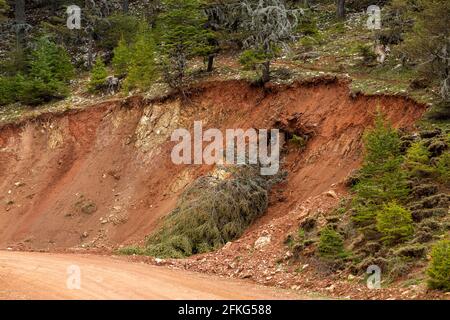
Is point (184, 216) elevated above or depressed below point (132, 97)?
below

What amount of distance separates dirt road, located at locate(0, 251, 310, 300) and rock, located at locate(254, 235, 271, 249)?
264cm

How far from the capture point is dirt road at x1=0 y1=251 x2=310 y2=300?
13.0m

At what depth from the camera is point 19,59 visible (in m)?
34.5

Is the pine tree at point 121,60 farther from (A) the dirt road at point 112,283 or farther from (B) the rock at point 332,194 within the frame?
(B) the rock at point 332,194

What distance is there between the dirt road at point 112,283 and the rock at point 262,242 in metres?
2.64

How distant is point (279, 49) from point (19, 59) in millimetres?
16314

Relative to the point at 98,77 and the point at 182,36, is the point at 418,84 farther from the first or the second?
the point at 98,77

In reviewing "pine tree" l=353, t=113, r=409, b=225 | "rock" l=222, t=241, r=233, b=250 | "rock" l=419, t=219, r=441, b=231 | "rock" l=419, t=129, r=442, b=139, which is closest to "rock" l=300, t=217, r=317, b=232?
"pine tree" l=353, t=113, r=409, b=225

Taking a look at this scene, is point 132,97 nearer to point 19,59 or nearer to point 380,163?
point 19,59

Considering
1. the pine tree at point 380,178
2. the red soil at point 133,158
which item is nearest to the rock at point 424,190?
the pine tree at point 380,178

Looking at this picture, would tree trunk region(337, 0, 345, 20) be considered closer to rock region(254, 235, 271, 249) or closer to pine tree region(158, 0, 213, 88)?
pine tree region(158, 0, 213, 88)

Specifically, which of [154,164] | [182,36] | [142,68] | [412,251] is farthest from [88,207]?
[412,251]

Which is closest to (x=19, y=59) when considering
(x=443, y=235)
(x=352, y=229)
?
(x=352, y=229)

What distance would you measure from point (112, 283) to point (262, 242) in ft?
19.1
